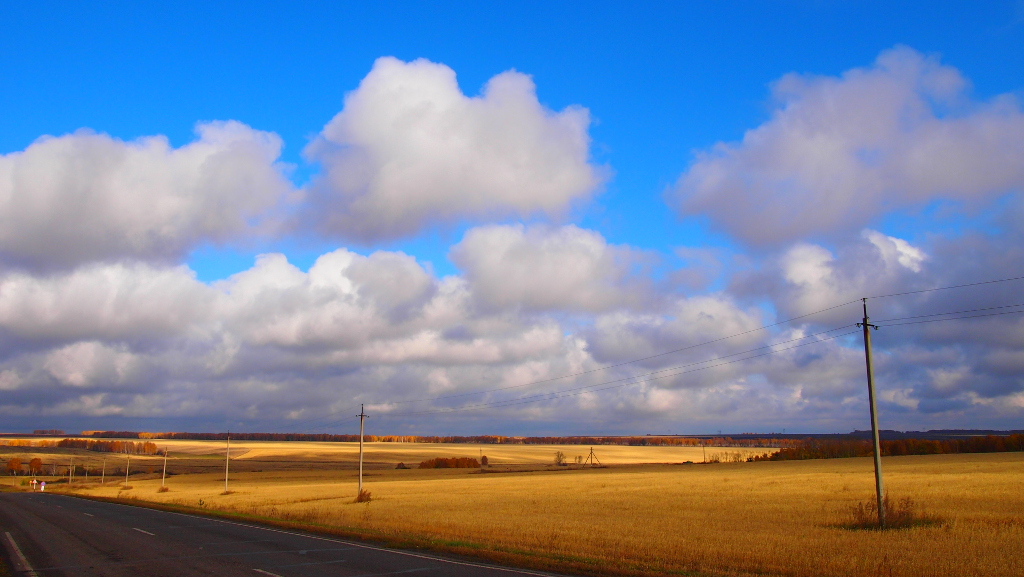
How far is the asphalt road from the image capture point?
18516mm

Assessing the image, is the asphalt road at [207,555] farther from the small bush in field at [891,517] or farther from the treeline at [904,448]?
the treeline at [904,448]

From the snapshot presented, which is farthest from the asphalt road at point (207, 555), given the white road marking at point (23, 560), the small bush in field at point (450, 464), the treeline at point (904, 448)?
the treeline at point (904, 448)

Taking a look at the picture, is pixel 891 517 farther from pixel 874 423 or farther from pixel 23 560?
pixel 23 560

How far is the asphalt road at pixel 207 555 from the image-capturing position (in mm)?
18516

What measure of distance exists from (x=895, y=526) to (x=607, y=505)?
62.6 feet

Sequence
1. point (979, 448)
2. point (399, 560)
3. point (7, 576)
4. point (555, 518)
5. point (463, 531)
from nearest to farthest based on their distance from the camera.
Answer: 1. point (7, 576)
2. point (399, 560)
3. point (463, 531)
4. point (555, 518)
5. point (979, 448)

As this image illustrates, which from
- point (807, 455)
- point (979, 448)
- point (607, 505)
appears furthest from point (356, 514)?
point (979, 448)

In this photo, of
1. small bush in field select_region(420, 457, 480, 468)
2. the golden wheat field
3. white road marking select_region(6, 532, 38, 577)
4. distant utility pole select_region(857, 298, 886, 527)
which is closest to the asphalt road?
white road marking select_region(6, 532, 38, 577)

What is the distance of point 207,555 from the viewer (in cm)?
2180

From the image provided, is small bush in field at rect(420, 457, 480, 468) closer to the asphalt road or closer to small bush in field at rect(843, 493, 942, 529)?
the asphalt road

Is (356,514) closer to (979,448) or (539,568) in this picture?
(539,568)

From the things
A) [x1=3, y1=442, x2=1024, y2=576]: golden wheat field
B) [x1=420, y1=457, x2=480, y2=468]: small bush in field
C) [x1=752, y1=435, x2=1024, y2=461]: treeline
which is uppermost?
[x1=3, y1=442, x2=1024, y2=576]: golden wheat field

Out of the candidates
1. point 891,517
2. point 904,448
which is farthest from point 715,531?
point 904,448

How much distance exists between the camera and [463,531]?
28828mm
